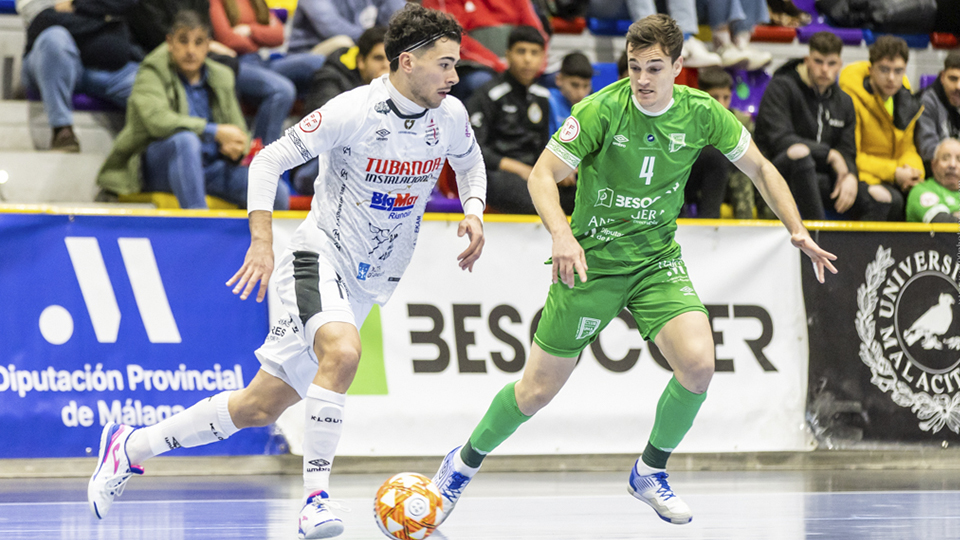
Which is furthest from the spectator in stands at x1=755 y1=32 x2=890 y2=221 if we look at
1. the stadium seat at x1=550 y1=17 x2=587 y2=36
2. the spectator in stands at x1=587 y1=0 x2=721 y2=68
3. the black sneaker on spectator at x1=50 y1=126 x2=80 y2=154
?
the black sneaker on spectator at x1=50 y1=126 x2=80 y2=154

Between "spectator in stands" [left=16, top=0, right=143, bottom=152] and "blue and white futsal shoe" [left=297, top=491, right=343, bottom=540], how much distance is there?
15.9 feet

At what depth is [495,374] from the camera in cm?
685

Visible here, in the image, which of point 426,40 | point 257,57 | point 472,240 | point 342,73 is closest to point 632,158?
point 472,240

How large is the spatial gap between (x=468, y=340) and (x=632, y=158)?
239cm

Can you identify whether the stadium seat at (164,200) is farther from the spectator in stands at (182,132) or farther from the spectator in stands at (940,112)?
the spectator in stands at (940,112)

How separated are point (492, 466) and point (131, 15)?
14.8ft

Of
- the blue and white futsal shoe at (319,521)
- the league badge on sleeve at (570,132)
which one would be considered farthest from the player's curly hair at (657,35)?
the blue and white futsal shoe at (319,521)

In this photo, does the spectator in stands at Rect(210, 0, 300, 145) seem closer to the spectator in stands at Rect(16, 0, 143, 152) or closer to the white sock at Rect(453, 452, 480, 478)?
the spectator in stands at Rect(16, 0, 143, 152)

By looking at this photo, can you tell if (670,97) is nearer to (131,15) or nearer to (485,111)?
(485,111)

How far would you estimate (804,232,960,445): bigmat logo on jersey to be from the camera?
24.1 feet

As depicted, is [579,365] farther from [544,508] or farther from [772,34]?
[772,34]

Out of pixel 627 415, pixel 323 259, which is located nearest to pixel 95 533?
pixel 323 259

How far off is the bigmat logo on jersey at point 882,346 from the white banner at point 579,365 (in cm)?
20

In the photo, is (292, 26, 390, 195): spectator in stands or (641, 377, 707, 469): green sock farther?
(292, 26, 390, 195): spectator in stands
